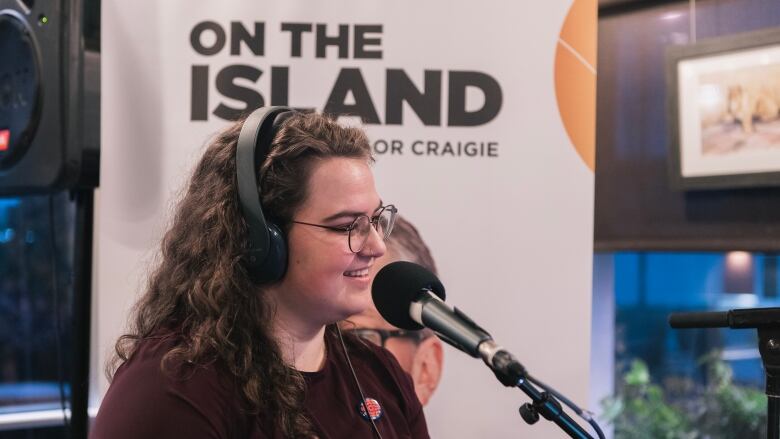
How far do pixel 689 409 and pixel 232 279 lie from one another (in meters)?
2.12

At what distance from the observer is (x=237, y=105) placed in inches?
80.8

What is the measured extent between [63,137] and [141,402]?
1.04 meters

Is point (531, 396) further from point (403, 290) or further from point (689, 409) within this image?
point (689, 409)

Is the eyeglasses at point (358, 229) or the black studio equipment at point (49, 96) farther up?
the black studio equipment at point (49, 96)

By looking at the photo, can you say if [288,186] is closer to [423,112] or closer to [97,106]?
[423,112]

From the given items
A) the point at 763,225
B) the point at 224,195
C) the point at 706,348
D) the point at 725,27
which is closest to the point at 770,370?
the point at 224,195

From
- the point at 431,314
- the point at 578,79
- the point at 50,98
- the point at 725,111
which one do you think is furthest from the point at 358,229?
the point at 725,111

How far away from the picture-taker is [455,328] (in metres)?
0.98

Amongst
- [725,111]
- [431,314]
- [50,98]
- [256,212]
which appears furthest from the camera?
[725,111]

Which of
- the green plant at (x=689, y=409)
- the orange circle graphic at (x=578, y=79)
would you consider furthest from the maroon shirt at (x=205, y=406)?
the green plant at (x=689, y=409)

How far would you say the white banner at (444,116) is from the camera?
2047 mm

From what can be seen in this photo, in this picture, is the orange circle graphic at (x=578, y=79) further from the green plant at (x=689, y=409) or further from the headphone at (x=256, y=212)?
the green plant at (x=689, y=409)

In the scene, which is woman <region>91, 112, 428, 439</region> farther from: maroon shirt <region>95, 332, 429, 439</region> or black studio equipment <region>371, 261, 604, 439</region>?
black studio equipment <region>371, 261, 604, 439</region>

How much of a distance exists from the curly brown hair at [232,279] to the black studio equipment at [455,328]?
10.2 inches
